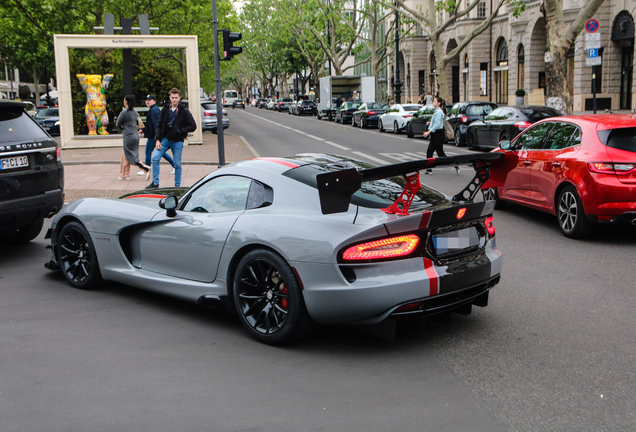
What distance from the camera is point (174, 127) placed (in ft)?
40.5

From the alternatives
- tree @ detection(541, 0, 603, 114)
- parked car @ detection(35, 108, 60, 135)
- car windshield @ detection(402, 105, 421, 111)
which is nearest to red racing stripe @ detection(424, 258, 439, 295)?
tree @ detection(541, 0, 603, 114)

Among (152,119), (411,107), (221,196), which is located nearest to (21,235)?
(221,196)

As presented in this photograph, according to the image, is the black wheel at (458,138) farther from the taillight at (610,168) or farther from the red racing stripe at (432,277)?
the red racing stripe at (432,277)

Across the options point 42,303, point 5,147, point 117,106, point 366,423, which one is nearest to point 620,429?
point 366,423

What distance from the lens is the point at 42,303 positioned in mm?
5656

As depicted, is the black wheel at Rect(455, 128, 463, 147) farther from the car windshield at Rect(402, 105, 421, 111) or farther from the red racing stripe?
the red racing stripe

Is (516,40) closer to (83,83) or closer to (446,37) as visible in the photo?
(446,37)

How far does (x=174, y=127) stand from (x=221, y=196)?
763 centimetres

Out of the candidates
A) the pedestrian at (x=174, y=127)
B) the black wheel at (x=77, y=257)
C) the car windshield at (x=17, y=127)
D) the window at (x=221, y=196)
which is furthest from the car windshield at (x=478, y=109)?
the window at (x=221, y=196)

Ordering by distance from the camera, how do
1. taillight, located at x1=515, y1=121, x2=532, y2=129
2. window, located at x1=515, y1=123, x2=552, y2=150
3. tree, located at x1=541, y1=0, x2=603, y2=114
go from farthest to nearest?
tree, located at x1=541, y1=0, x2=603, y2=114 < taillight, located at x1=515, y1=121, x2=532, y2=129 < window, located at x1=515, y1=123, x2=552, y2=150

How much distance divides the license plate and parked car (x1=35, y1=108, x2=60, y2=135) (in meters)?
25.9

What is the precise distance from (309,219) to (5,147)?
13.7ft

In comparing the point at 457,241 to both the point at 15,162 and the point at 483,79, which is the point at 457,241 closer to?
the point at 15,162

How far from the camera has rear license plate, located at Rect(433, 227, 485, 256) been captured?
170 inches
